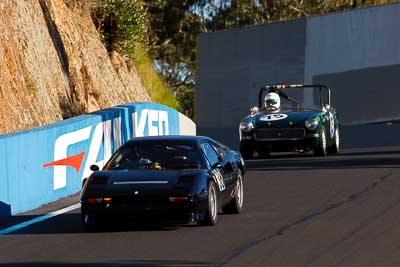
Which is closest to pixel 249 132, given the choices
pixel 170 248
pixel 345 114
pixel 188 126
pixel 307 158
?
pixel 307 158

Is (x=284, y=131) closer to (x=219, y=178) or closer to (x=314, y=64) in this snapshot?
(x=219, y=178)

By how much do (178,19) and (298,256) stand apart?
55.7 metres

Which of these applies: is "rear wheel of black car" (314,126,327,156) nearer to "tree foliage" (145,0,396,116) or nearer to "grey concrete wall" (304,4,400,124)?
"grey concrete wall" (304,4,400,124)

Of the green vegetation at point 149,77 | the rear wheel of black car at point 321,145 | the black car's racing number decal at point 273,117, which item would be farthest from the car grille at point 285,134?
the green vegetation at point 149,77

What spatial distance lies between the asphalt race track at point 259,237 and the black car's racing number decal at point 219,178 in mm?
403

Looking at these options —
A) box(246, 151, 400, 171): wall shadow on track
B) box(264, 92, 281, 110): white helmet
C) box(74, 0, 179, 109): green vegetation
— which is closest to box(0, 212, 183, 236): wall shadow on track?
box(246, 151, 400, 171): wall shadow on track

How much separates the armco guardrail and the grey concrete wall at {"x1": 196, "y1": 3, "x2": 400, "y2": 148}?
20.1m

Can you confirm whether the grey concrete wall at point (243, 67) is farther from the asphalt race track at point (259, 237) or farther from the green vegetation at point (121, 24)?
the asphalt race track at point (259, 237)

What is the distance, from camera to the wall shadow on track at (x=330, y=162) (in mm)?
23578

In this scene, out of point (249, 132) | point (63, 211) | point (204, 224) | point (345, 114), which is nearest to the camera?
point (204, 224)

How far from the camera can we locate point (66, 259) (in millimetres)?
11594

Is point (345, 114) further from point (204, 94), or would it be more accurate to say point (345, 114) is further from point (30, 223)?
point (30, 223)

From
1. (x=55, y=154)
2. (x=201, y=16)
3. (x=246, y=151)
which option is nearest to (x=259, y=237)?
(x=55, y=154)

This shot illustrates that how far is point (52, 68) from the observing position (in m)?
29.5
